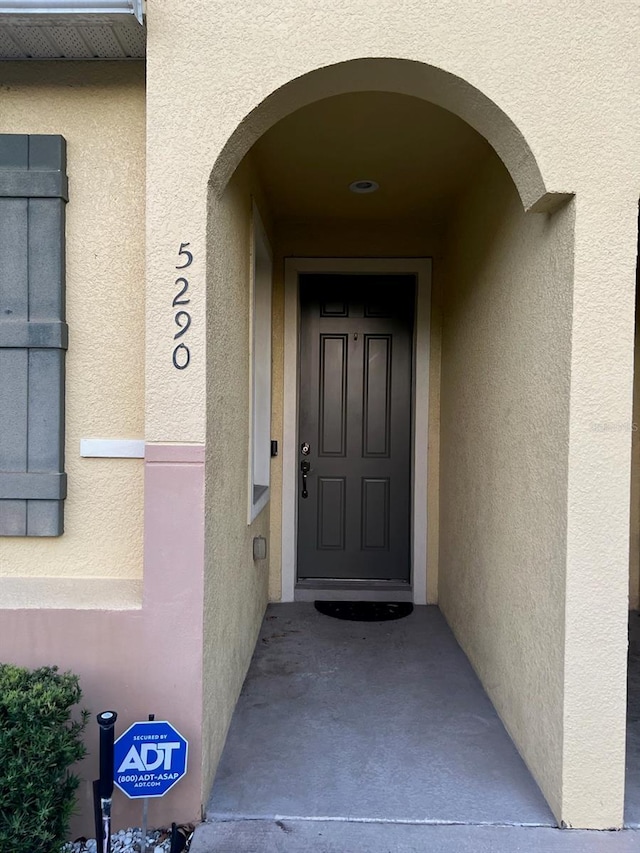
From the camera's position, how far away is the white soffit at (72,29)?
1.89 metres

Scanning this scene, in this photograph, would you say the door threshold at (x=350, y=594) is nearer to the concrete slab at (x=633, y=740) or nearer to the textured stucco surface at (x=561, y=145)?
the concrete slab at (x=633, y=740)

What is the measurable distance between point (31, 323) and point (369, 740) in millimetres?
2204

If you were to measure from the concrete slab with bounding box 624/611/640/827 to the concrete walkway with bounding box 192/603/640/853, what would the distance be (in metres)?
0.11

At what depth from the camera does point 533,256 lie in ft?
7.55

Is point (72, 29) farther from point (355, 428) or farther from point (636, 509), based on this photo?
point (636, 509)

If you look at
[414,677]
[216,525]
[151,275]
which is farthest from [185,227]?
[414,677]

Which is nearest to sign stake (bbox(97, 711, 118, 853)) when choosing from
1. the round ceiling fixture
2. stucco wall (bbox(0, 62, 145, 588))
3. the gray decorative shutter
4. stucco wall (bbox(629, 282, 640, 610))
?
stucco wall (bbox(0, 62, 145, 588))

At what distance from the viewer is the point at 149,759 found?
6.03 feet

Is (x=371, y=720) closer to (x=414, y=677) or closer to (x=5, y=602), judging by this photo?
(x=414, y=677)

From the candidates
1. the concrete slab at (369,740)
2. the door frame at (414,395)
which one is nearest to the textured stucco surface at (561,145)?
the concrete slab at (369,740)

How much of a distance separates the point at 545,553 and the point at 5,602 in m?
1.97

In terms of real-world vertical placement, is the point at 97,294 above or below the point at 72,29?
below

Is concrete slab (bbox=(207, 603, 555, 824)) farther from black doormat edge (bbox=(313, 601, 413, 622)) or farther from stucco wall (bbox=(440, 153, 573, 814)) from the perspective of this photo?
black doormat edge (bbox=(313, 601, 413, 622))

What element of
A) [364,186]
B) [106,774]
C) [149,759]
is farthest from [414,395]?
[106,774]
